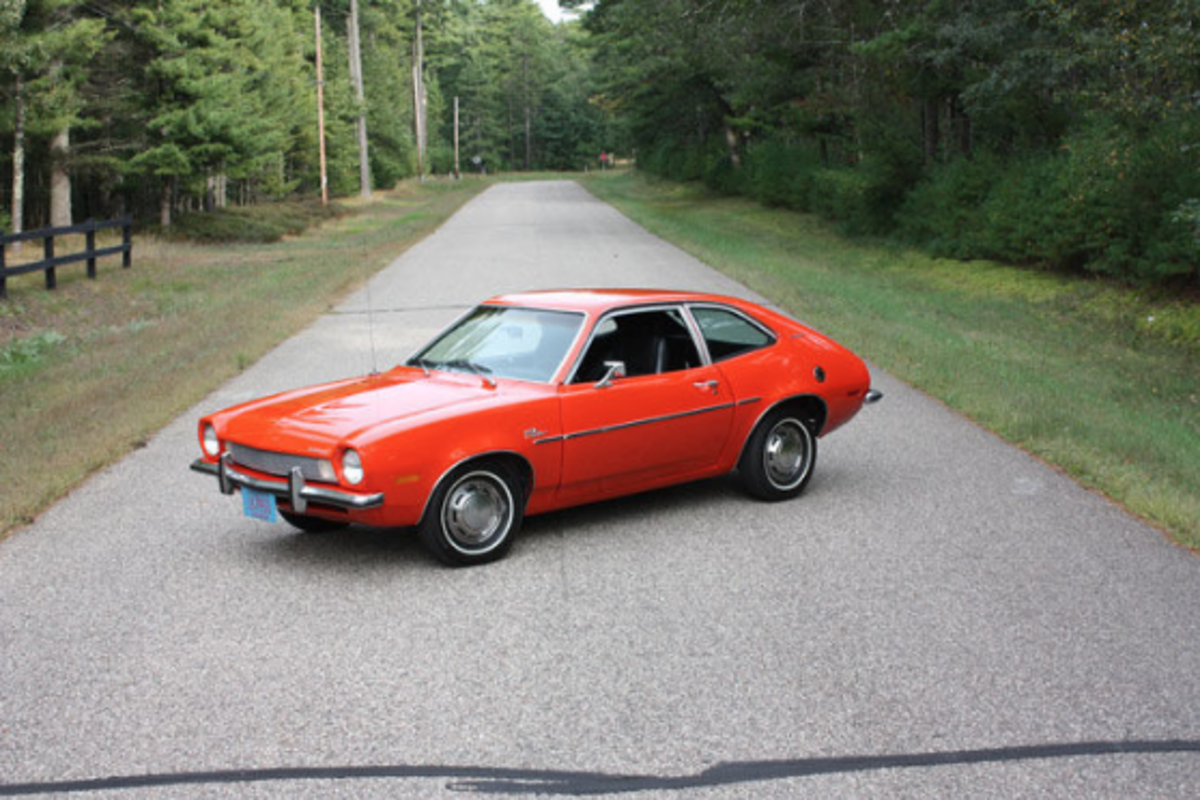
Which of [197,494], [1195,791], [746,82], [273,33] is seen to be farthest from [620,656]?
[273,33]

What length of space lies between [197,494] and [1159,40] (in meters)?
11.2

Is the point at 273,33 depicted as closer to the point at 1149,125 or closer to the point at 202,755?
the point at 1149,125

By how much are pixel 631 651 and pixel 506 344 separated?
260 cm

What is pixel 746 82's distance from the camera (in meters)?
35.6

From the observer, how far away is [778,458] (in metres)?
7.88

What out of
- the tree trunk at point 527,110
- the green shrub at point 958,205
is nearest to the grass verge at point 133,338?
the green shrub at point 958,205

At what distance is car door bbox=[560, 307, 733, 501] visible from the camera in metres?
6.89

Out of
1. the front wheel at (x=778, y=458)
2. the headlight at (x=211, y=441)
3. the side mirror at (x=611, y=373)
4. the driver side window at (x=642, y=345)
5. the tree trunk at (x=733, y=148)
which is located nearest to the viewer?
the headlight at (x=211, y=441)

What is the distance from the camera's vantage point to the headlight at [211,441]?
22.4 feet

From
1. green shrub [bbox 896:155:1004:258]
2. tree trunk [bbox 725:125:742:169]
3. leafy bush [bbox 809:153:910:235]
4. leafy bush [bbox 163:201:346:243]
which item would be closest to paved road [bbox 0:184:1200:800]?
green shrub [bbox 896:155:1004:258]

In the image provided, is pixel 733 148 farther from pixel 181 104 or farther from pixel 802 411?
pixel 802 411

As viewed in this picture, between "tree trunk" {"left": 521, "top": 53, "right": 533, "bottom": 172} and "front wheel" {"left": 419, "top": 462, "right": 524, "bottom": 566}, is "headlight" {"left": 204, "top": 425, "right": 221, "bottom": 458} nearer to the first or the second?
"front wheel" {"left": 419, "top": 462, "right": 524, "bottom": 566}

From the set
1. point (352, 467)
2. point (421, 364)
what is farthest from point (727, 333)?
point (352, 467)

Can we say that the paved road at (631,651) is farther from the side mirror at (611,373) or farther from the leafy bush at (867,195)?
the leafy bush at (867,195)
